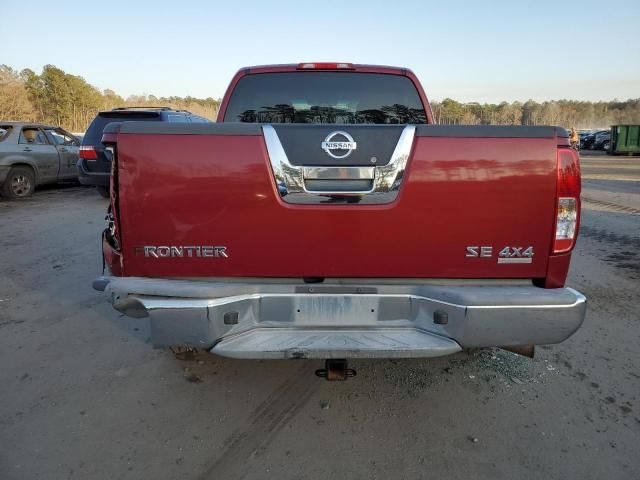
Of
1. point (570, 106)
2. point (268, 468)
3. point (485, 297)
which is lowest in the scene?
point (268, 468)

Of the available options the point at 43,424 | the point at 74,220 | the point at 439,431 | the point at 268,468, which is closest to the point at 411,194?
the point at 439,431

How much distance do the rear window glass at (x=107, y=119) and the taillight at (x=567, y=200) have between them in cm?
891

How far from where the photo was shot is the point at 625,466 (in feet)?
7.51

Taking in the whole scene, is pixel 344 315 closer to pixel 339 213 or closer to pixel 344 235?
pixel 344 235

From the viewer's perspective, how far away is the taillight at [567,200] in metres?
2.23

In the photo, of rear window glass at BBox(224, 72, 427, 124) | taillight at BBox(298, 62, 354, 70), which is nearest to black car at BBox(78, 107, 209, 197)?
rear window glass at BBox(224, 72, 427, 124)

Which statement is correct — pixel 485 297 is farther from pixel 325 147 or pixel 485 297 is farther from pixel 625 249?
pixel 625 249

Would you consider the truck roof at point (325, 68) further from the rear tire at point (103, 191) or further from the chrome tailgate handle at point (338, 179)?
the rear tire at point (103, 191)

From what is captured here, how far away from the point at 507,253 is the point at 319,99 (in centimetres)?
217

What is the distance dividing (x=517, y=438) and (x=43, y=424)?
2.80 metres

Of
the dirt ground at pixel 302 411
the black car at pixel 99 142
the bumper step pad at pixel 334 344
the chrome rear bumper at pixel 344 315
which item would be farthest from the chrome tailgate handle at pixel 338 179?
the black car at pixel 99 142

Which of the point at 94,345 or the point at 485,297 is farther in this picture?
the point at 94,345

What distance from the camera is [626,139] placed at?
98.2 ft

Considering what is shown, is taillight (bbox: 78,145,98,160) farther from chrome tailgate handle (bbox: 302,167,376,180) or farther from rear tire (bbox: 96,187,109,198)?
chrome tailgate handle (bbox: 302,167,376,180)
